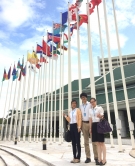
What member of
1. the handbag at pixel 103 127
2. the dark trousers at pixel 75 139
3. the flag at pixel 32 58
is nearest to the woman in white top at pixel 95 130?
the handbag at pixel 103 127

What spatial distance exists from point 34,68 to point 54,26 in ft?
21.7

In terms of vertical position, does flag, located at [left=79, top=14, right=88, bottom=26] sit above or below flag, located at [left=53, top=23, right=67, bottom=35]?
below

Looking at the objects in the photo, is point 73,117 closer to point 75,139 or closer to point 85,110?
point 85,110

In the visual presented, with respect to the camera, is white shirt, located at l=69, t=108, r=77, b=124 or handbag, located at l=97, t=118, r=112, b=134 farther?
white shirt, located at l=69, t=108, r=77, b=124

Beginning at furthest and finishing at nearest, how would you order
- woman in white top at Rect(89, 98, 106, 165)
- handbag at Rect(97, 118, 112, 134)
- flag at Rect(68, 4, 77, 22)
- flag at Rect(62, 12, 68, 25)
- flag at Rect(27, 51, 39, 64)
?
1. flag at Rect(27, 51, 39, 64)
2. flag at Rect(62, 12, 68, 25)
3. flag at Rect(68, 4, 77, 22)
4. woman in white top at Rect(89, 98, 106, 165)
5. handbag at Rect(97, 118, 112, 134)

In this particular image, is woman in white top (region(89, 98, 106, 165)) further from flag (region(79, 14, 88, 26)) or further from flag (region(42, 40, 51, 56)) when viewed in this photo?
flag (region(42, 40, 51, 56))

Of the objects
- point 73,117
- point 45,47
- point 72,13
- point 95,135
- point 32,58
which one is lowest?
point 95,135

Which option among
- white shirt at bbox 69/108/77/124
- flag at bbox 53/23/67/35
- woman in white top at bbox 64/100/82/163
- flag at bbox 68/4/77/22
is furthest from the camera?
flag at bbox 53/23/67/35

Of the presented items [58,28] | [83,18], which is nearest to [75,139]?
[83,18]

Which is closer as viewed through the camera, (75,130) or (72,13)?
(75,130)

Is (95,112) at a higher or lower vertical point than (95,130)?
higher

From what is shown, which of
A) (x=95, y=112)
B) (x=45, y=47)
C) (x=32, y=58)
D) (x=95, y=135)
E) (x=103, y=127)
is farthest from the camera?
(x=32, y=58)

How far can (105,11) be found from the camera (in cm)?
1066

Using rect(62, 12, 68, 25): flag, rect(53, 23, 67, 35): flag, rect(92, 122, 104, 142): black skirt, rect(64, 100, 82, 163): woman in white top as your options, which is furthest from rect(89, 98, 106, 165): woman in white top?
rect(53, 23, 67, 35): flag
